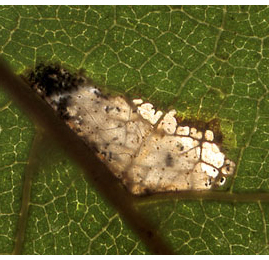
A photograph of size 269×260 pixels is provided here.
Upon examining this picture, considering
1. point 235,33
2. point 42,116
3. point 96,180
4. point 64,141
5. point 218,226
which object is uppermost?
point 235,33

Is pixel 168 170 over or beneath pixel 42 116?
beneath

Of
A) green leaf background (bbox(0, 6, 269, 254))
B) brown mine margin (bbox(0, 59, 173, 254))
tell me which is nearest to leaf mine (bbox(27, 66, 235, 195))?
brown mine margin (bbox(0, 59, 173, 254))

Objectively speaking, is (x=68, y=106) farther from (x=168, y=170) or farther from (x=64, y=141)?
(x=168, y=170)

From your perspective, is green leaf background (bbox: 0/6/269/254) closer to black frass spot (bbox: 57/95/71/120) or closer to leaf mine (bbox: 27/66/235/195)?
leaf mine (bbox: 27/66/235/195)

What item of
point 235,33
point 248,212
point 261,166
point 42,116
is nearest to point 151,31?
point 235,33

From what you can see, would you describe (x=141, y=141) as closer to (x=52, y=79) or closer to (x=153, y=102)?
(x=153, y=102)

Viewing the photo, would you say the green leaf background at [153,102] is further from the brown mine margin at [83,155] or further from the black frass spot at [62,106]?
the black frass spot at [62,106]

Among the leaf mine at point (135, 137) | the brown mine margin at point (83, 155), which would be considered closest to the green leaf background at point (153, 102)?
the brown mine margin at point (83, 155)
